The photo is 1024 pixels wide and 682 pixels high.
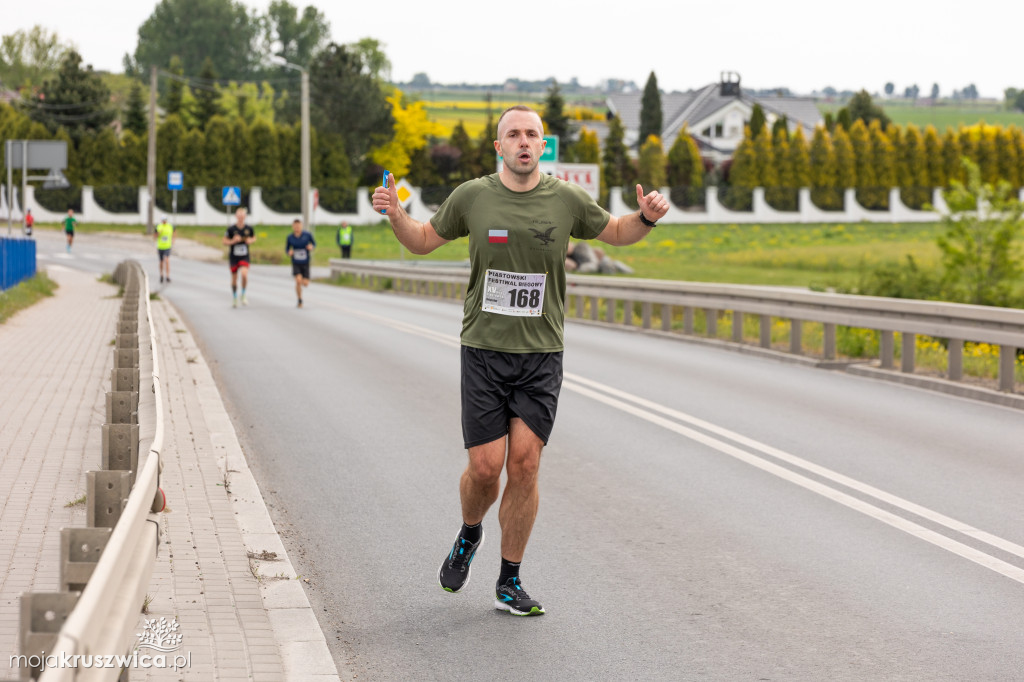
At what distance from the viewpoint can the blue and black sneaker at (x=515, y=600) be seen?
18.5 feet

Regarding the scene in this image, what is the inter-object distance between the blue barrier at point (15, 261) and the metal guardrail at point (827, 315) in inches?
423

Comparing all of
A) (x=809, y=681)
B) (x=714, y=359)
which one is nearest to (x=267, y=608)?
(x=809, y=681)

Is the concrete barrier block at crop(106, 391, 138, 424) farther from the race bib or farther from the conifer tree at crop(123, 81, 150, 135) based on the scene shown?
the conifer tree at crop(123, 81, 150, 135)

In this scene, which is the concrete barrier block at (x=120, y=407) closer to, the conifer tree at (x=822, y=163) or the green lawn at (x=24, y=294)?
the green lawn at (x=24, y=294)

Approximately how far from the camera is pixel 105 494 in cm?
445

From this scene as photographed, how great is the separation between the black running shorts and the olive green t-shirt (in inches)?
1.9

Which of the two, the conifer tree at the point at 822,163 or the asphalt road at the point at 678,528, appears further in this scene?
the conifer tree at the point at 822,163

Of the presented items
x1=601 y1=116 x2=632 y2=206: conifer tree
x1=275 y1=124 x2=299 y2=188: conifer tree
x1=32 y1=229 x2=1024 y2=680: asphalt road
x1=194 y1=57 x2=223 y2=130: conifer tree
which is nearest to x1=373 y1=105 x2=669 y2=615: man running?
x1=32 y1=229 x2=1024 y2=680: asphalt road

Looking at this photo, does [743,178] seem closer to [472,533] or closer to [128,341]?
[128,341]

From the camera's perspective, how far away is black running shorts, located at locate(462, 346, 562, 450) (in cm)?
555

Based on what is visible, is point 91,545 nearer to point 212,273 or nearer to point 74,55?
point 212,273

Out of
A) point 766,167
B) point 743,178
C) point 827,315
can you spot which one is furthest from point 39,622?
point 743,178

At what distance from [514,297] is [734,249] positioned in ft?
187

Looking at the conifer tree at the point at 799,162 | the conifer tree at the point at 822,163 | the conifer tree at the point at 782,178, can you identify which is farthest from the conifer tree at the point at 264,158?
the conifer tree at the point at 822,163
